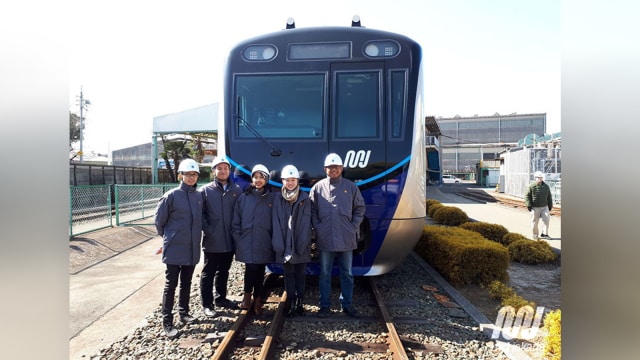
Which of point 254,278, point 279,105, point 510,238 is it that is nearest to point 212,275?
point 254,278

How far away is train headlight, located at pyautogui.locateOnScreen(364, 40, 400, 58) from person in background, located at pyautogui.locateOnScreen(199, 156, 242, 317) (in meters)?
2.19

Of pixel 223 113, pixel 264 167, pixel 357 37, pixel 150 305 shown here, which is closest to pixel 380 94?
pixel 357 37

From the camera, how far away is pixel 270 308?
434 cm

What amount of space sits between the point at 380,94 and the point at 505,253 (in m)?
3.29

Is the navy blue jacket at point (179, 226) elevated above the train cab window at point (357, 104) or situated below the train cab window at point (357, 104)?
below

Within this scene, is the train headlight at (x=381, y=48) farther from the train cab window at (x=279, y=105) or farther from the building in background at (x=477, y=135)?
the building in background at (x=477, y=135)

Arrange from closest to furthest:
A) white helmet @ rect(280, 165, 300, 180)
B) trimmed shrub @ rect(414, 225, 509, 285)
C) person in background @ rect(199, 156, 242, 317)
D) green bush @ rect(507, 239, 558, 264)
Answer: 1. white helmet @ rect(280, 165, 300, 180)
2. person in background @ rect(199, 156, 242, 317)
3. trimmed shrub @ rect(414, 225, 509, 285)
4. green bush @ rect(507, 239, 558, 264)

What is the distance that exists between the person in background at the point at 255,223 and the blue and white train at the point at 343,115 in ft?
0.97

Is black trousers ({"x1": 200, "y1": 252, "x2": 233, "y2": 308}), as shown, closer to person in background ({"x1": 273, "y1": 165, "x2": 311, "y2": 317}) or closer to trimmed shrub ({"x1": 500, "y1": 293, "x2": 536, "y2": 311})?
person in background ({"x1": 273, "y1": 165, "x2": 311, "y2": 317})

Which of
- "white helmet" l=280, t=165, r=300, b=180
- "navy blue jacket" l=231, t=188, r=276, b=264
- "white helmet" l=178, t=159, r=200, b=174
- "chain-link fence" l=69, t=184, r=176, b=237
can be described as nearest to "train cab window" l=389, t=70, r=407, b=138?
"white helmet" l=280, t=165, r=300, b=180

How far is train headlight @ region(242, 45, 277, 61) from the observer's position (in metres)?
4.38

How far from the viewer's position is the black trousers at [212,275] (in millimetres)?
4246

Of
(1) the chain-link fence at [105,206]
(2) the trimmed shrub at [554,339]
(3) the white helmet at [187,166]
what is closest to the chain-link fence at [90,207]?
(1) the chain-link fence at [105,206]
